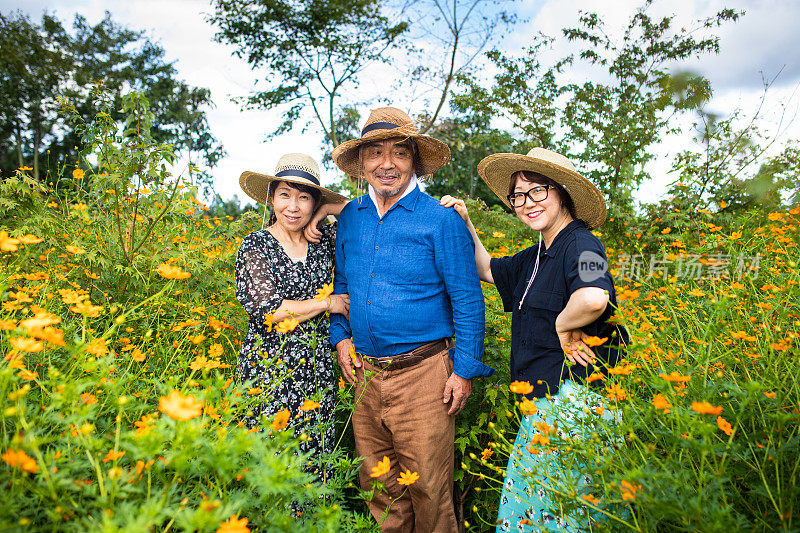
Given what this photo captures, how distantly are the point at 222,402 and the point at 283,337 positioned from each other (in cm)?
Result: 82

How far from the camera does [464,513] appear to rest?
7.94ft

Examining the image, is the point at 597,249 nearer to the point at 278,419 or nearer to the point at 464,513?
the point at 278,419

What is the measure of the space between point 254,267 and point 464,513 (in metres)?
1.60

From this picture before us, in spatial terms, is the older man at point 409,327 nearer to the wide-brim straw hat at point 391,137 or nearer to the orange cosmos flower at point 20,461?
the wide-brim straw hat at point 391,137

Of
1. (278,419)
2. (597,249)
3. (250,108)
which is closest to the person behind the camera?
(278,419)

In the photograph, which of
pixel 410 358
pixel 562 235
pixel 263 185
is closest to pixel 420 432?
pixel 410 358

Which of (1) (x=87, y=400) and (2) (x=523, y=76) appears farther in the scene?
(2) (x=523, y=76)

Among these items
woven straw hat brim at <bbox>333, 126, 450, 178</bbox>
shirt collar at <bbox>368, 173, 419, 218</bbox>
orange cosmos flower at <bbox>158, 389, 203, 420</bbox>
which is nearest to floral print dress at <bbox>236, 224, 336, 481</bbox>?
shirt collar at <bbox>368, 173, 419, 218</bbox>

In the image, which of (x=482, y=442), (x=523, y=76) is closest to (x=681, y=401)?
(x=482, y=442)

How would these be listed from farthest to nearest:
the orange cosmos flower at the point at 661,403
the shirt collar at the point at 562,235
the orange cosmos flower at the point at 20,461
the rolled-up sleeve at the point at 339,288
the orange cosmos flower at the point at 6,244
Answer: the rolled-up sleeve at the point at 339,288 < the shirt collar at the point at 562,235 < the orange cosmos flower at the point at 6,244 < the orange cosmos flower at the point at 661,403 < the orange cosmos flower at the point at 20,461

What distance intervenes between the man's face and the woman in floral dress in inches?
10.7

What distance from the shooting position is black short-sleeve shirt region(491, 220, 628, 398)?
167 cm

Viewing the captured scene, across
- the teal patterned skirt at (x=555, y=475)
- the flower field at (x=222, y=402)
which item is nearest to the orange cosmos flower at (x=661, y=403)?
the flower field at (x=222, y=402)

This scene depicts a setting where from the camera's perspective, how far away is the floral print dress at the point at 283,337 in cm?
202
